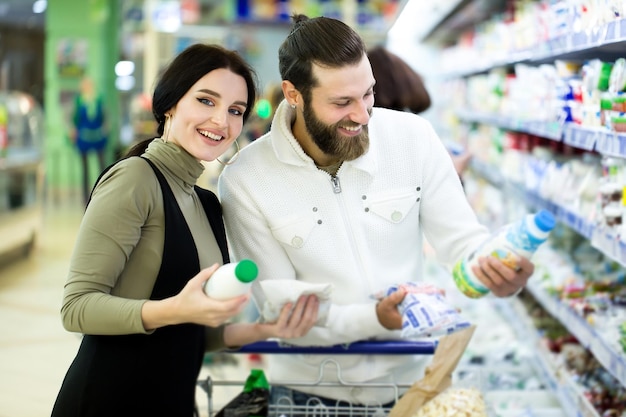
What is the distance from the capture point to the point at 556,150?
4543 mm

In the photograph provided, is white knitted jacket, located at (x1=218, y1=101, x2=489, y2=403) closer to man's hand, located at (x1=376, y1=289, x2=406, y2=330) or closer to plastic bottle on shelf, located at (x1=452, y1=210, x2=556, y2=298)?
man's hand, located at (x1=376, y1=289, x2=406, y2=330)

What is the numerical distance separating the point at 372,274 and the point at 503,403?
1353 millimetres

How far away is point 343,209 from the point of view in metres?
2.47

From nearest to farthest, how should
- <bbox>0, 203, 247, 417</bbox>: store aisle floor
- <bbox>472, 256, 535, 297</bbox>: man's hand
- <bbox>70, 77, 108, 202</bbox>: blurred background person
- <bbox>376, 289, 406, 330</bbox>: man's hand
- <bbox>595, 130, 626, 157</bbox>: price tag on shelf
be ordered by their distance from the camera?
<bbox>472, 256, 535, 297</bbox>: man's hand
<bbox>376, 289, 406, 330</bbox>: man's hand
<bbox>595, 130, 626, 157</bbox>: price tag on shelf
<bbox>0, 203, 247, 417</bbox>: store aisle floor
<bbox>70, 77, 108, 202</bbox>: blurred background person

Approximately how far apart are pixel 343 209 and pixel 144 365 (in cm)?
77

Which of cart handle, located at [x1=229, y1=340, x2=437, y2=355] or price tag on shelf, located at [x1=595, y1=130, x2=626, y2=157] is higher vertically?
price tag on shelf, located at [x1=595, y1=130, x2=626, y2=157]

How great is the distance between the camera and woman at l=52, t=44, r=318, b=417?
1825mm

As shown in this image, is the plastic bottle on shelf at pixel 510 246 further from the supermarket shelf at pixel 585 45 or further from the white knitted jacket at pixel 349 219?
the supermarket shelf at pixel 585 45

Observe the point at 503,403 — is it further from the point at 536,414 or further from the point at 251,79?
the point at 251,79

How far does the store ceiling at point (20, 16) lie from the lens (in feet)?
55.6

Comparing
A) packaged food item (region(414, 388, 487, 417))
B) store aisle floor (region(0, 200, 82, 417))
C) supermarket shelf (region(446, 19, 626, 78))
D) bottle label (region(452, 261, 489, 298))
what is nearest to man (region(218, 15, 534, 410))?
bottle label (region(452, 261, 489, 298))

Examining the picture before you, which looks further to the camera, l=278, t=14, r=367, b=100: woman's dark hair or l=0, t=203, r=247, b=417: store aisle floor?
l=0, t=203, r=247, b=417: store aisle floor

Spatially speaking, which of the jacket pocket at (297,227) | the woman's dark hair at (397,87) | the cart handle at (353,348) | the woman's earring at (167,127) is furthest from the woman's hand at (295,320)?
the woman's dark hair at (397,87)

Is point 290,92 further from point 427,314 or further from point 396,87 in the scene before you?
point 396,87
